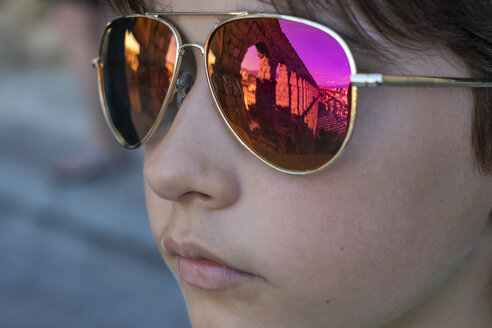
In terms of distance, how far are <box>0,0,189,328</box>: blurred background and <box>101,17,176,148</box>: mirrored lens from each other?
0.92 metres

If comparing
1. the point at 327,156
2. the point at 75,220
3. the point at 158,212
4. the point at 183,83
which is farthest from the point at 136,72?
the point at 75,220

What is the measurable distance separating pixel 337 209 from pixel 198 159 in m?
0.28

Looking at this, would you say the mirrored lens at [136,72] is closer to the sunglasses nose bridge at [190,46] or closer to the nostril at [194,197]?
the sunglasses nose bridge at [190,46]

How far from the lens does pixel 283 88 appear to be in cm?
115

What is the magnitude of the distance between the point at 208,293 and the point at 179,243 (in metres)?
0.12

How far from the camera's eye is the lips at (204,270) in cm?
123

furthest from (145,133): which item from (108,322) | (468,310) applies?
(108,322)

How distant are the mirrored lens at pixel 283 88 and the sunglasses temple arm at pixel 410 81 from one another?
3 centimetres

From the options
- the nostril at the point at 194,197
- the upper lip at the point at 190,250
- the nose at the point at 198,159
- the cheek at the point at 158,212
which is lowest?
the upper lip at the point at 190,250

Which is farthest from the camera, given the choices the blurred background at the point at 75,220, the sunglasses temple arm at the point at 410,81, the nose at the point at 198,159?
the blurred background at the point at 75,220

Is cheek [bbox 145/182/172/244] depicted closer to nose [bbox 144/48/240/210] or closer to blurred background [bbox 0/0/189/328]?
nose [bbox 144/48/240/210]

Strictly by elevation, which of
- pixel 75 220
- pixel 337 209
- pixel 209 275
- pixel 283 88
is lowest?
pixel 75 220

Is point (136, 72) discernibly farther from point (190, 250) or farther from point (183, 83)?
point (190, 250)

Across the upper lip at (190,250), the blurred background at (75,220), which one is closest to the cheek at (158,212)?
the upper lip at (190,250)
